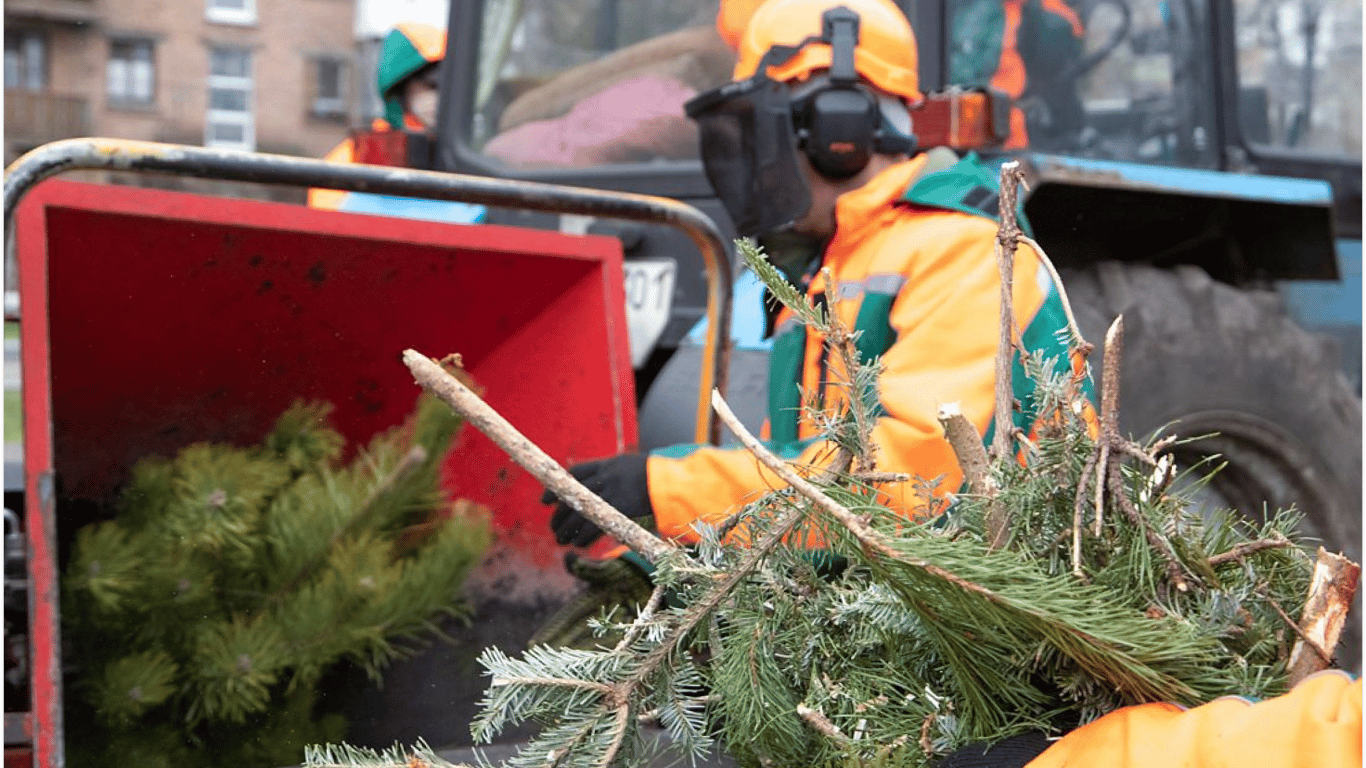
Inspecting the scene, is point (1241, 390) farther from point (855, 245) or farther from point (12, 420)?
point (12, 420)

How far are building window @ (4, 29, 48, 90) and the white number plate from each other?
3180cm

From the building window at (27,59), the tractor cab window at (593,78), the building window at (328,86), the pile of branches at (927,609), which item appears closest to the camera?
the pile of branches at (927,609)

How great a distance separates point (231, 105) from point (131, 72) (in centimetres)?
245

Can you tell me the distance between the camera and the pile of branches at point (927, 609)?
3.75 feet

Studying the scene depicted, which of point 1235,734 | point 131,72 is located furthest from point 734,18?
point 131,72

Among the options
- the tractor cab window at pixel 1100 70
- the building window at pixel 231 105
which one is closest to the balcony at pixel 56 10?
the building window at pixel 231 105

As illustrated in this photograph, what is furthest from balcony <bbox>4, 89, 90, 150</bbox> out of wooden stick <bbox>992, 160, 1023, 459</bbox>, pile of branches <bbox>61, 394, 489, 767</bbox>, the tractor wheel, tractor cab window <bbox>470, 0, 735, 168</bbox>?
wooden stick <bbox>992, 160, 1023, 459</bbox>

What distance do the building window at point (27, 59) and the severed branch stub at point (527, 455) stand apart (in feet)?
111

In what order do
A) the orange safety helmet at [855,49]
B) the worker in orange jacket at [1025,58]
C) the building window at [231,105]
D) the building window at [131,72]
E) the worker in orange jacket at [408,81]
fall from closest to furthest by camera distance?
the orange safety helmet at [855,49]
the worker in orange jacket at [1025,58]
the worker in orange jacket at [408,81]
the building window at [231,105]
the building window at [131,72]

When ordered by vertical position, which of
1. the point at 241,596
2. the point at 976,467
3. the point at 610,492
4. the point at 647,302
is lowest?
the point at 241,596

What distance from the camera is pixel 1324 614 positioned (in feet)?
3.84

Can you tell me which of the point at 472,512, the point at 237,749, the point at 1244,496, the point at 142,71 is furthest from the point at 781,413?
the point at 142,71

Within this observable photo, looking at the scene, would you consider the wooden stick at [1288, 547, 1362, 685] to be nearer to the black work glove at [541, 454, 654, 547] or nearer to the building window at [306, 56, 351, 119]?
the black work glove at [541, 454, 654, 547]

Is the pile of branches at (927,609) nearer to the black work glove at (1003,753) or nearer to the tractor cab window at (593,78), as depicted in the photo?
the black work glove at (1003,753)
